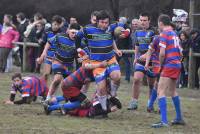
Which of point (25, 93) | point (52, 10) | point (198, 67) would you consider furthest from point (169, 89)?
point (52, 10)

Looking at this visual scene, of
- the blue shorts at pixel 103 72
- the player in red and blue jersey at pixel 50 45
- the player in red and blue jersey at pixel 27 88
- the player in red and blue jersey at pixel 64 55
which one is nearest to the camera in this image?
the blue shorts at pixel 103 72

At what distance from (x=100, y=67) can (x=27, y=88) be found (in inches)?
94.7

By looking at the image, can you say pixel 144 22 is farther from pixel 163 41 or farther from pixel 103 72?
pixel 163 41

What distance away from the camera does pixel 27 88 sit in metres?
14.8

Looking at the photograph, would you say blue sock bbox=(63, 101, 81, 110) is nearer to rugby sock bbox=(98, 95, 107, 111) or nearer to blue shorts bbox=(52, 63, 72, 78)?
rugby sock bbox=(98, 95, 107, 111)

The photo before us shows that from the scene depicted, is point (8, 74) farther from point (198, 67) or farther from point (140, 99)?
point (140, 99)

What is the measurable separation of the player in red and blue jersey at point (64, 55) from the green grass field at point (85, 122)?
748mm

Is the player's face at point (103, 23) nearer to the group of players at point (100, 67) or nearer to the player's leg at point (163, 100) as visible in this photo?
the group of players at point (100, 67)

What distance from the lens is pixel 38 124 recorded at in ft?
38.5

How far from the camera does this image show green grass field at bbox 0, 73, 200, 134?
11153 mm

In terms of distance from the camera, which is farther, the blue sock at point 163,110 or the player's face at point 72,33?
the player's face at point 72,33

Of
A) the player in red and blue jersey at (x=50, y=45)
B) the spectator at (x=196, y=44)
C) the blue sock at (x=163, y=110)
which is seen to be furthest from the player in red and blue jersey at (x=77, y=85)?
the spectator at (x=196, y=44)

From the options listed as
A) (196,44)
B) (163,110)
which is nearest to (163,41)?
(163,110)

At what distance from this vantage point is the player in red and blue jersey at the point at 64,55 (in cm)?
1415
